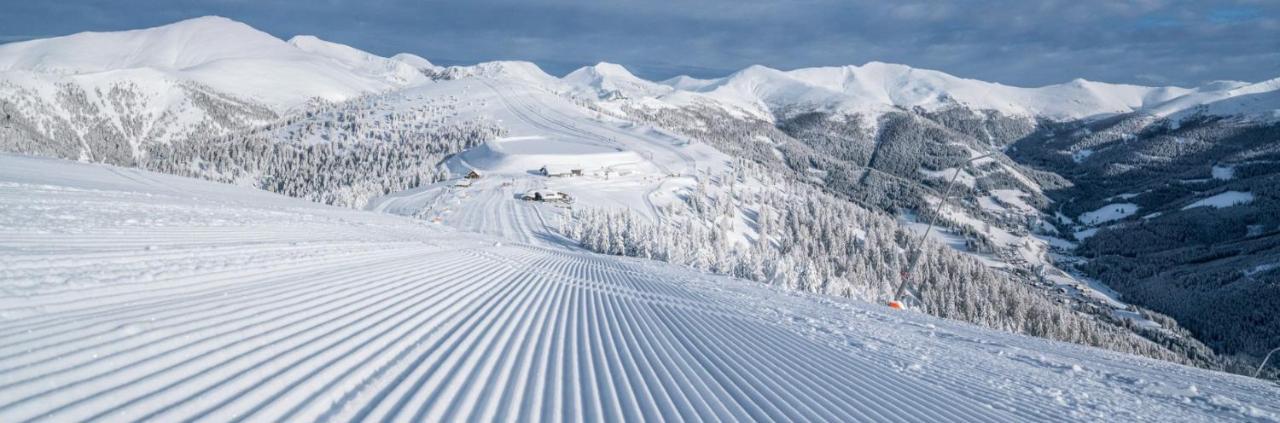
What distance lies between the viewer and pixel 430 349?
21.4 ft

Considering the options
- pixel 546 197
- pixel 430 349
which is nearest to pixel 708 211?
pixel 546 197

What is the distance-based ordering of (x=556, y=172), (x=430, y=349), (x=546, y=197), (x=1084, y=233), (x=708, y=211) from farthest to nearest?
1. (x=1084, y=233)
2. (x=556, y=172)
3. (x=708, y=211)
4. (x=546, y=197)
5. (x=430, y=349)

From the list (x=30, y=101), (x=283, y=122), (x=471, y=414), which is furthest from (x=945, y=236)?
(x=30, y=101)

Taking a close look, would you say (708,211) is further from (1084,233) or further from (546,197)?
(1084,233)

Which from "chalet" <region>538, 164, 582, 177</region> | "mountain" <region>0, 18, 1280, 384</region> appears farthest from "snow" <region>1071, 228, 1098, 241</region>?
"chalet" <region>538, 164, 582, 177</region>

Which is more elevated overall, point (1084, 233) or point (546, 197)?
point (546, 197)

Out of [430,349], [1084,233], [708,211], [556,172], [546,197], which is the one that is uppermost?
[556,172]

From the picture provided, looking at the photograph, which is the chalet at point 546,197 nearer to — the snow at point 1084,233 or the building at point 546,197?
the building at point 546,197

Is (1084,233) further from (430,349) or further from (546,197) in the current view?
(430,349)

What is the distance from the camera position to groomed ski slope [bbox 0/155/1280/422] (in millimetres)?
4398

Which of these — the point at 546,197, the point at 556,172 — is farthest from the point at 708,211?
the point at 546,197

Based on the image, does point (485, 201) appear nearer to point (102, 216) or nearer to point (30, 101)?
point (102, 216)

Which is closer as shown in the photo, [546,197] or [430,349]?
[430,349]

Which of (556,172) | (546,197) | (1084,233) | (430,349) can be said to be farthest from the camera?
(1084,233)
